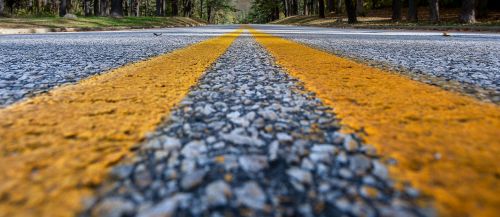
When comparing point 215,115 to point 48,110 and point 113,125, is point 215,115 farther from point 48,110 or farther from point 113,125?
point 48,110

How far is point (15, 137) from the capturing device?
899mm

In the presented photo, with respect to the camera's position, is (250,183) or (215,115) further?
(215,115)

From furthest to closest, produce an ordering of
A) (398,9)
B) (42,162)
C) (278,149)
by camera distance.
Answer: (398,9), (278,149), (42,162)

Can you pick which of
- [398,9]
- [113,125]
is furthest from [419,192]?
[398,9]

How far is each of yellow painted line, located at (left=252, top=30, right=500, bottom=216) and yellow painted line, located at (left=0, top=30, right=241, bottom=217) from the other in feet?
1.99

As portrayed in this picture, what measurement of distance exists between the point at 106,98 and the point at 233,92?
0.53 metres

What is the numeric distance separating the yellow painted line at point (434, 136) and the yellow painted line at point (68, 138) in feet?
1.99

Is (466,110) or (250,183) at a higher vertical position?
(466,110)

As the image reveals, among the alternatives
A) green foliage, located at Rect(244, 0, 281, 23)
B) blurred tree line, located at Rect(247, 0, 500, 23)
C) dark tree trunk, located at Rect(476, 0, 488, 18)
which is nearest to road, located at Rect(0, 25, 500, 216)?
blurred tree line, located at Rect(247, 0, 500, 23)

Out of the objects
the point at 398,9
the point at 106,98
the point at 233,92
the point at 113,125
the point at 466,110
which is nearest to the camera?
the point at 113,125

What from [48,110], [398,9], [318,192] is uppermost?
[398,9]

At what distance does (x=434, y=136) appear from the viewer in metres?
0.89

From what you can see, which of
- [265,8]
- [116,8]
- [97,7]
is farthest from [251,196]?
[265,8]

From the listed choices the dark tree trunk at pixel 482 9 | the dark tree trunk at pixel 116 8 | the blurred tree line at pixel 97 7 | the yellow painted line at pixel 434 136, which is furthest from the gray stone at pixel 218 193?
the dark tree trunk at pixel 482 9
